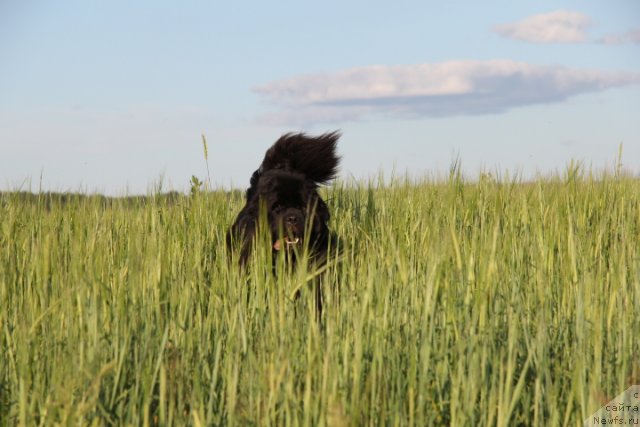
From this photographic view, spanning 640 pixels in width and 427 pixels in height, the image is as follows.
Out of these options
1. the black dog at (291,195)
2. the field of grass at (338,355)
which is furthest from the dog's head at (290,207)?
the field of grass at (338,355)

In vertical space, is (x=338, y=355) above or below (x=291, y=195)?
below

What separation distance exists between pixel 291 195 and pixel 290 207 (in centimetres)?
10

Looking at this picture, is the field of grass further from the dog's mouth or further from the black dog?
the black dog

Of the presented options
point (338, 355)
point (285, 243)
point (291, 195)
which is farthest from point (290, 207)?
point (338, 355)

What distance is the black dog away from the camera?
4.50 metres

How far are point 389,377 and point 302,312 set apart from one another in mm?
441

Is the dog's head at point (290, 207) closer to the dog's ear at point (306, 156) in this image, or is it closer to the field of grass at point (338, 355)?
the dog's ear at point (306, 156)

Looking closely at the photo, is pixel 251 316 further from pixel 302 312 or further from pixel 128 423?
pixel 128 423

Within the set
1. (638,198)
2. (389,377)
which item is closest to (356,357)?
(389,377)

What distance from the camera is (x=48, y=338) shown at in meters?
2.66

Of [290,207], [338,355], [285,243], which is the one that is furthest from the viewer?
[290,207]

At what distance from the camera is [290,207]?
15.5 ft

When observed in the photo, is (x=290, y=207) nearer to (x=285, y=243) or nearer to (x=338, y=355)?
(x=285, y=243)

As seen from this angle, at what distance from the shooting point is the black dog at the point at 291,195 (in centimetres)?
450
